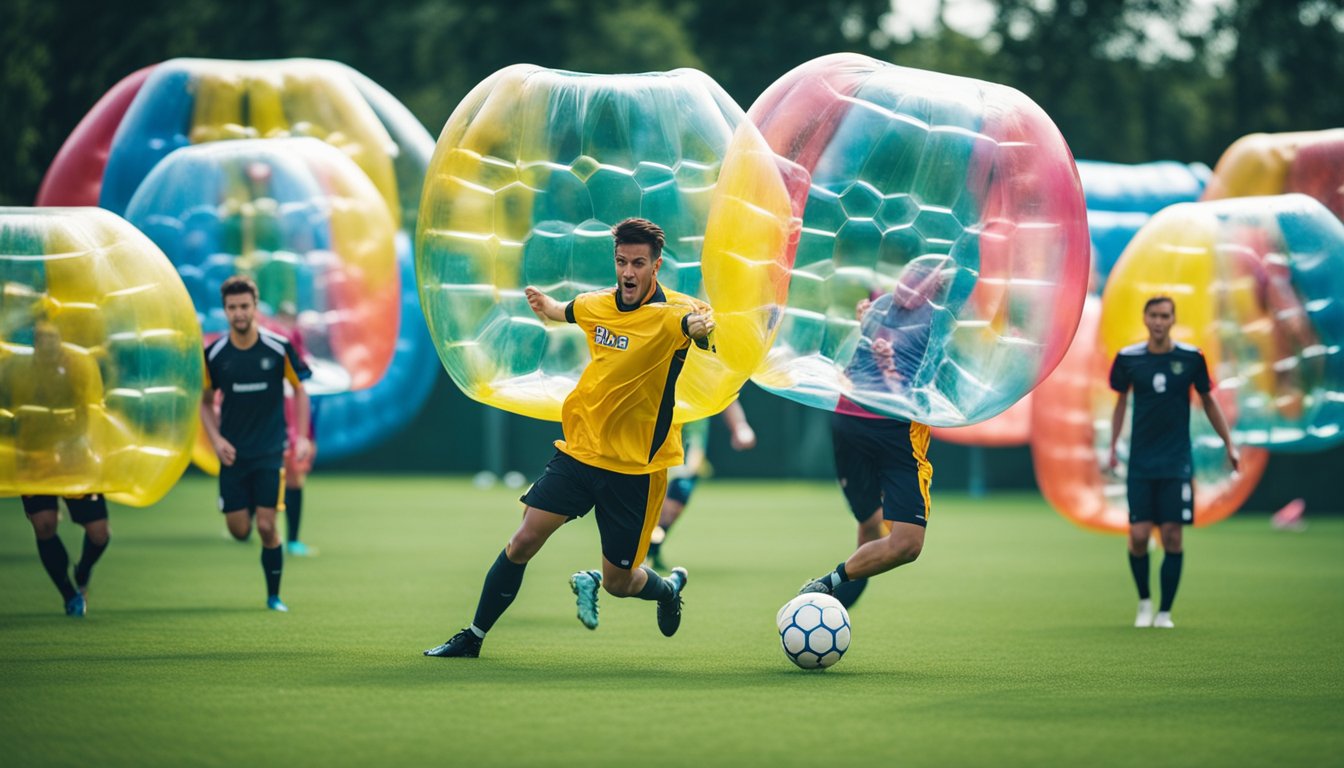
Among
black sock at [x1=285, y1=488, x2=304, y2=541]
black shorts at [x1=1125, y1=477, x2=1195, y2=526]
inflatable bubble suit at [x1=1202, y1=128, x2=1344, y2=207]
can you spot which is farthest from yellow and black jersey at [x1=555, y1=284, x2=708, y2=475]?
inflatable bubble suit at [x1=1202, y1=128, x2=1344, y2=207]

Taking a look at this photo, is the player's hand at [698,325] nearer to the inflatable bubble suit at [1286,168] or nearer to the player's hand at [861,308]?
the player's hand at [861,308]

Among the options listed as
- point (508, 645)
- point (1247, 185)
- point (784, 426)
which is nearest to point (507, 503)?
point (784, 426)

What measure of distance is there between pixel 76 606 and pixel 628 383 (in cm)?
378

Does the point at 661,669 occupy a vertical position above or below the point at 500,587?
below

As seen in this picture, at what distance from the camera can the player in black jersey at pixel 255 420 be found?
9.31m

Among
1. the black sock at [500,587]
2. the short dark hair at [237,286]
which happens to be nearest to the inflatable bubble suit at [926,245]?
the black sock at [500,587]

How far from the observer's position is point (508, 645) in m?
8.05

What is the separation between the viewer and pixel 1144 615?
942 cm

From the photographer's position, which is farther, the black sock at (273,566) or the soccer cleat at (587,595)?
the black sock at (273,566)

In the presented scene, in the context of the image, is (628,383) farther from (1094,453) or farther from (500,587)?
(1094,453)

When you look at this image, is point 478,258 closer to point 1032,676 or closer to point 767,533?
point 1032,676

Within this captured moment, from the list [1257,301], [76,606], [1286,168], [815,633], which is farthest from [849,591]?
[1286,168]

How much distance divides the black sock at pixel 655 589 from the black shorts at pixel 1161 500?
2949 mm

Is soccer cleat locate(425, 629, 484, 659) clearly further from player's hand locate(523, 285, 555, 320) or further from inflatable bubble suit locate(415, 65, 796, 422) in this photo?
player's hand locate(523, 285, 555, 320)
